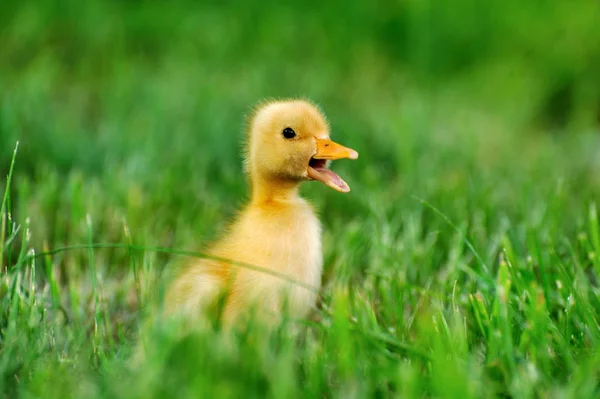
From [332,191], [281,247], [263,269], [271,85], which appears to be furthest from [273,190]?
[271,85]

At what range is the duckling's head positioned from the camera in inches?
90.0

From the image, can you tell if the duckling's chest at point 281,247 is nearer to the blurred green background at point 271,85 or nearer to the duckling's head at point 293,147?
the duckling's head at point 293,147

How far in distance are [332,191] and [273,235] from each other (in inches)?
51.9

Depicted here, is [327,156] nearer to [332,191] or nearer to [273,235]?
[273,235]

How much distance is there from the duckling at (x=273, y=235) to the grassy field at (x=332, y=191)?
10 centimetres

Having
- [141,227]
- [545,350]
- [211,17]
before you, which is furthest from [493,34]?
[545,350]

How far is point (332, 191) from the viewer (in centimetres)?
346

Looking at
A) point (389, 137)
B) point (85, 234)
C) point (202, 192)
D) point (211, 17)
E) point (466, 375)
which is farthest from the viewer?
point (211, 17)

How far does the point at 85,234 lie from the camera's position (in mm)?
2842

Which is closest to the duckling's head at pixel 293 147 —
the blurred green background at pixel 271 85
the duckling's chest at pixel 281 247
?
the duckling's chest at pixel 281 247

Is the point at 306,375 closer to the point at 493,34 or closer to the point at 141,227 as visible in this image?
the point at 141,227

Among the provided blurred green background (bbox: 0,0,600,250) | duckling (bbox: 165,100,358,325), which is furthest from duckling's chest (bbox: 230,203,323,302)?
blurred green background (bbox: 0,0,600,250)

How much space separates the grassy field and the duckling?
0.10 m

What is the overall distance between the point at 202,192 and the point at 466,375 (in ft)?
6.27
